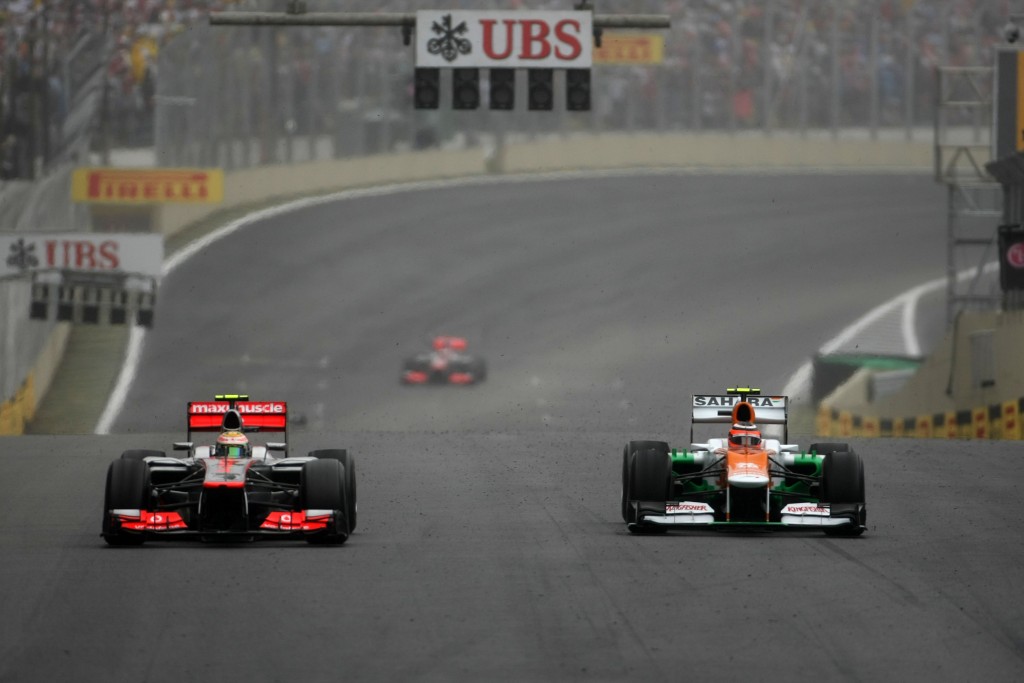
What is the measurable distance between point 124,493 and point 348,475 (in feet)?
5.48

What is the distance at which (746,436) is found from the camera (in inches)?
582

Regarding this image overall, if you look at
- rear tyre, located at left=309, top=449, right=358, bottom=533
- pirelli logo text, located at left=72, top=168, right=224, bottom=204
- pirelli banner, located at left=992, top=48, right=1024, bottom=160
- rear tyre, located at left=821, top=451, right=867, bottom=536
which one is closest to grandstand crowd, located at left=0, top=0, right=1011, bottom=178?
pirelli logo text, located at left=72, top=168, right=224, bottom=204

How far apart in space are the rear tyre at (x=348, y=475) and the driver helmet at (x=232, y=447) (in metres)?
0.65

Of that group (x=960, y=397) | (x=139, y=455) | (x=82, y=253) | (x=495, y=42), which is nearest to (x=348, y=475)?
(x=139, y=455)

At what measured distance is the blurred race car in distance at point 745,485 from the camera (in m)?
14.5

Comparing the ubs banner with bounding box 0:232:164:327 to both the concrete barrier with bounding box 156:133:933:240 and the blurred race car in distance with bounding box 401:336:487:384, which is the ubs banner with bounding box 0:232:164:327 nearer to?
the blurred race car in distance with bounding box 401:336:487:384

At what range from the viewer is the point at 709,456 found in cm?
1520

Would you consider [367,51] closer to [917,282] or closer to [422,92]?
[917,282]

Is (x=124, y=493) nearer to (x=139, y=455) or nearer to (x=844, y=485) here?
(x=139, y=455)

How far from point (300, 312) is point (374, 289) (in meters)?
2.58

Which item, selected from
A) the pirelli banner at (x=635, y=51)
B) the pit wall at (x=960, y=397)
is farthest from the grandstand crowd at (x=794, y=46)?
the pit wall at (x=960, y=397)

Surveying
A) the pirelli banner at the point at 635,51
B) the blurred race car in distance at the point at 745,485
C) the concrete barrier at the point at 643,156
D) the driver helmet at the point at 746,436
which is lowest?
the blurred race car in distance at the point at 745,485

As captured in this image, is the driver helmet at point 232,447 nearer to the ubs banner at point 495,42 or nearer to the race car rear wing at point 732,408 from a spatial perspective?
the race car rear wing at point 732,408

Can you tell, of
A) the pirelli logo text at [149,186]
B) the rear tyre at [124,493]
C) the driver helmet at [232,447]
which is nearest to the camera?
the rear tyre at [124,493]
